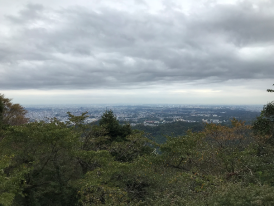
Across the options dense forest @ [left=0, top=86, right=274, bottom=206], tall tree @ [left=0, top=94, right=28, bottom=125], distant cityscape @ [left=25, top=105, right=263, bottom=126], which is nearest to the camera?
dense forest @ [left=0, top=86, right=274, bottom=206]

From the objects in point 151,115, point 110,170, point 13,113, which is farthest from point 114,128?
point 151,115

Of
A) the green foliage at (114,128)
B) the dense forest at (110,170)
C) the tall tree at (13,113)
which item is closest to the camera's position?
the dense forest at (110,170)

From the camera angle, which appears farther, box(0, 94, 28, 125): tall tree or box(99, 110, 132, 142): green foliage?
→ box(0, 94, 28, 125): tall tree

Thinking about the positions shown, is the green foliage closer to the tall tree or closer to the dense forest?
the dense forest

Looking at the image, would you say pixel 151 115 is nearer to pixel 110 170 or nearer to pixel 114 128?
pixel 114 128

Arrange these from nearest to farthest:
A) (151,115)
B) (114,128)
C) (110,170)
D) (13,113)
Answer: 1. (110,170)
2. (114,128)
3. (13,113)
4. (151,115)

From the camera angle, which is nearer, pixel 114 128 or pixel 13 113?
pixel 114 128

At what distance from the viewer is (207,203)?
16.1 feet

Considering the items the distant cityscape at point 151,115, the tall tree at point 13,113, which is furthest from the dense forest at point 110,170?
the distant cityscape at point 151,115

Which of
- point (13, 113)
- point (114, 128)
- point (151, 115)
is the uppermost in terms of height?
point (13, 113)

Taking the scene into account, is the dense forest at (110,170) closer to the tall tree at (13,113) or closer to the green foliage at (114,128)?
the green foliage at (114,128)

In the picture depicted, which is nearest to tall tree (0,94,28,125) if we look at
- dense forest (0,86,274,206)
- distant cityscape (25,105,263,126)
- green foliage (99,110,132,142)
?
distant cityscape (25,105,263,126)

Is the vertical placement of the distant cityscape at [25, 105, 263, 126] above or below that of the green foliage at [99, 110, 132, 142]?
below

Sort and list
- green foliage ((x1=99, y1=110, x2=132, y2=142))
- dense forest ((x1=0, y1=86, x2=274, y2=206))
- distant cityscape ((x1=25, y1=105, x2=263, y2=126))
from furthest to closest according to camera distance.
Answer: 1. distant cityscape ((x1=25, y1=105, x2=263, y2=126))
2. green foliage ((x1=99, y1=110, x2=132, y2=142))
3. dense forest ((x1=0, y1=86, x2=274, y2=206))
